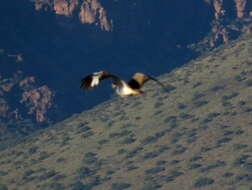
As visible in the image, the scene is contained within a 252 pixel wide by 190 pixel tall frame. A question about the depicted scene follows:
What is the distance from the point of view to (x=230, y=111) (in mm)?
194375

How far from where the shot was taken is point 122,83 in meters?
20.3

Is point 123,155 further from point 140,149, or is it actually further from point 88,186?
point 88,186

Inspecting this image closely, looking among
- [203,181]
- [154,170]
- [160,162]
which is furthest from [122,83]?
[160,162]

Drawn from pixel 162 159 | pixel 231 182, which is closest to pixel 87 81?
pixel 231 182

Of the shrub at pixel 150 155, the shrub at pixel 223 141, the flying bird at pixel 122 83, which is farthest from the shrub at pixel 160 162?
the flying bird at pixel 122 83

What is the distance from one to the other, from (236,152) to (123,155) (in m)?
29.2

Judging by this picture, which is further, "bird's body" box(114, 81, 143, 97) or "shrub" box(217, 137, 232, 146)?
"shrub" box(217, 137, 232, 146)

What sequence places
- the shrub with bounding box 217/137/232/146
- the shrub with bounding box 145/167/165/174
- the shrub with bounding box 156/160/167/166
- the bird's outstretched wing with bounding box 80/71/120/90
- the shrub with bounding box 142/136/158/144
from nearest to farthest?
the bird's outstretched wing with bounding box 80/71/120/90 < the shrub with bounding box 145/167/165/174 < the shrub with bounding box 217/137/232/146 < the shrub with bounding box 156/160/167/166 < the shrub with bounding box 142/136/158/144

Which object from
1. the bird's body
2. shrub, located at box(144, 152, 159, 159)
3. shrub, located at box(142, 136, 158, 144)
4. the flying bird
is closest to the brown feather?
the flying bird

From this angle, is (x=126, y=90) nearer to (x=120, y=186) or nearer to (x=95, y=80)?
(x=95, y=80)

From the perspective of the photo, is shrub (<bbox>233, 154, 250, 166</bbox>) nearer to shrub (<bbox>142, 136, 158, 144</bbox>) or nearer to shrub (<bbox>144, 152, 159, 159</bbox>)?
shrub (<bbox>144, 152, 159, 159</bbox>)

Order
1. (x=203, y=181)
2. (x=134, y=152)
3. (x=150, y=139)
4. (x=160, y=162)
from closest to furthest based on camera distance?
(x=203, y=181) → (x=160, y=162) → (x=134, y=152) → (x=150, y=139)

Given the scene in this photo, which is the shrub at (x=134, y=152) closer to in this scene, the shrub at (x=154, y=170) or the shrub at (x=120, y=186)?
the shrub at (x=154, y=170)

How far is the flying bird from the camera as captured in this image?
20.3 meters
